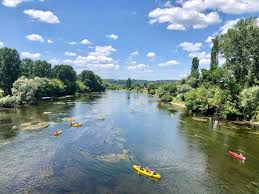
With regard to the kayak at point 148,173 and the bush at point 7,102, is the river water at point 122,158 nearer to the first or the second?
the kayak at point 148,173

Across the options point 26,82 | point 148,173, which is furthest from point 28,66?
point 148,173

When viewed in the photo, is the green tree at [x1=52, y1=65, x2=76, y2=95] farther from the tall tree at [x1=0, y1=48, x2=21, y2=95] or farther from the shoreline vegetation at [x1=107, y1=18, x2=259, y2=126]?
A: the shoreline vegetation at [x1=107, y1=18, x2=259, y2=126]

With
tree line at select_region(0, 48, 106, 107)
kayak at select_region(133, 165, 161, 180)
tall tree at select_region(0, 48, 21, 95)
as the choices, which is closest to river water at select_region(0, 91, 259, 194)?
kayak at select_region(133, 165, 161, 180)

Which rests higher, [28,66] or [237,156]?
[28,66]

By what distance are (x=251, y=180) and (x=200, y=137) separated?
24697 mm

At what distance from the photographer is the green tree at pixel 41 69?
561ft

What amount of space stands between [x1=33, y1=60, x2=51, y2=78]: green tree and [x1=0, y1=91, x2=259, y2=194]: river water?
320 feet

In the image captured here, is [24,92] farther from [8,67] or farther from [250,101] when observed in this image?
[250,101]

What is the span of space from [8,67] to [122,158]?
108 metres

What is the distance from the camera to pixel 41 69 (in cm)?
17475

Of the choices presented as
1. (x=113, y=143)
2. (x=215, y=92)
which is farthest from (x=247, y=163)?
(x=215, y=92)

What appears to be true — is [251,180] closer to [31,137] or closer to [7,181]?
[7,181]

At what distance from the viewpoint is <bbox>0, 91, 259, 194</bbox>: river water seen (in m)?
37.2

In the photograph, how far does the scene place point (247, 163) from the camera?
48.0 m
